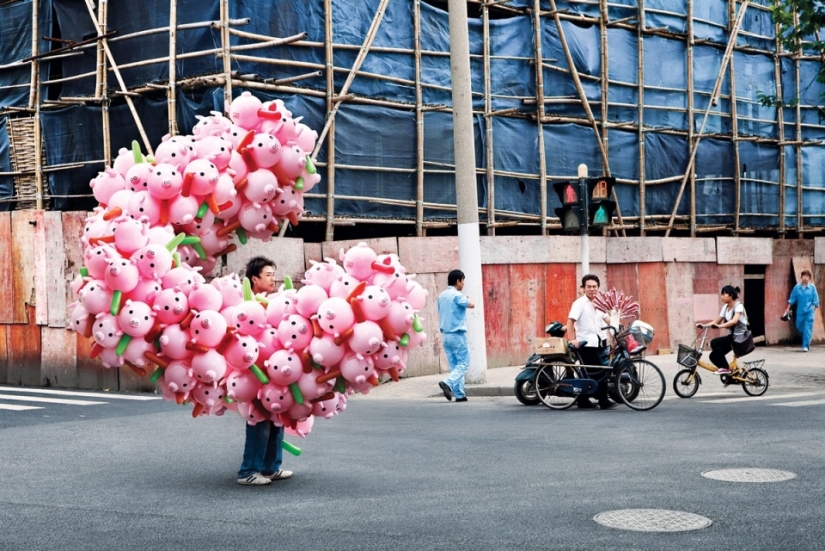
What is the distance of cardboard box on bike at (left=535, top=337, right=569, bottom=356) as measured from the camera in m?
13.8

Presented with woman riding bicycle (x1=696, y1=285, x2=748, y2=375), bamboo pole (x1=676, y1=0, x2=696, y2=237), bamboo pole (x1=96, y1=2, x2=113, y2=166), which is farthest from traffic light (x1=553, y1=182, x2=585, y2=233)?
bamboo pole (x1=96, y1=2, x2=113, y2=166)

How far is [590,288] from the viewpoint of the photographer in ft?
45.5

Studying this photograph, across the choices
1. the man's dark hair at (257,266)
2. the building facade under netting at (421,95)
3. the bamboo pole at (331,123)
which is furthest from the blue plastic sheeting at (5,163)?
the man's dark hair at (257,266)

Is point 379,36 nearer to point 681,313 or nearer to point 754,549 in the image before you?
point 681,313

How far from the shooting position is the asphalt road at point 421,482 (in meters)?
6.49

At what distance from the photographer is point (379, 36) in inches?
724

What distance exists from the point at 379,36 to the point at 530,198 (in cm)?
425

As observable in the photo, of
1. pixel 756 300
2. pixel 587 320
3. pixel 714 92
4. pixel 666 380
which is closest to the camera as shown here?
pixel 587 320

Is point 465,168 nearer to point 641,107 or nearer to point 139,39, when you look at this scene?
point 139,39

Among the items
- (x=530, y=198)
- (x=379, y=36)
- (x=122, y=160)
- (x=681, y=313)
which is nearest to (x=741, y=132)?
(x=681, y=313)

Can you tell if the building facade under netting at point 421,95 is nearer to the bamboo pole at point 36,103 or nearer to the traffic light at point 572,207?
the bamboo pole at point 36,103

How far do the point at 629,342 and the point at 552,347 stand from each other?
3.19 ft

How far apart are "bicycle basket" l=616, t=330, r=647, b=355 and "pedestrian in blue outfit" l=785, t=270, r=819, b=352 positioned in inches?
399

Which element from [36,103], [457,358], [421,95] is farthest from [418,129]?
[36,103]
